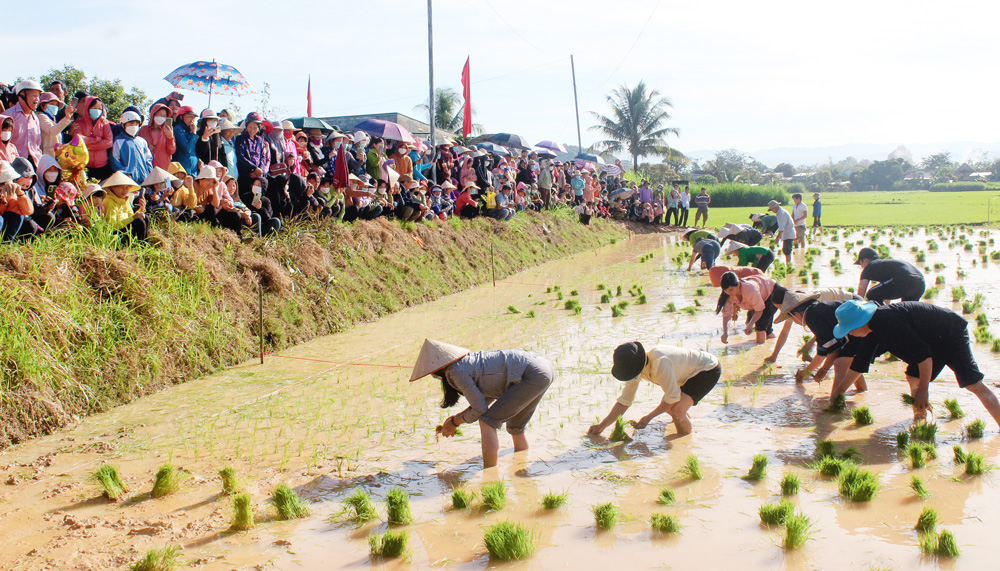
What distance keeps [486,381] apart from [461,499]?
939 mm

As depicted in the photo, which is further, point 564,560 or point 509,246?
point 509,246

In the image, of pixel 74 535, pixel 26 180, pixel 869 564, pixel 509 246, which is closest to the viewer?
pixel 869 564

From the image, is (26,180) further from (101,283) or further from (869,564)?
(869,564)

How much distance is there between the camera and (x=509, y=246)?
1836 cm

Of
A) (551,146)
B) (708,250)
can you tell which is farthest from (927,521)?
(551,146)

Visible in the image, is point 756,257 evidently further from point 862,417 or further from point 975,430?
point 975,430

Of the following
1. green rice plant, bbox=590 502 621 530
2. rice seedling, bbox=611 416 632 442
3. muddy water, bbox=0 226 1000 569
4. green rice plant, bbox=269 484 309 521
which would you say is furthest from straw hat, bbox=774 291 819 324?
green rice plant, bbox=269 484 309 521

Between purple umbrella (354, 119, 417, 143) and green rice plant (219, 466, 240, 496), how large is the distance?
1101 centimetres

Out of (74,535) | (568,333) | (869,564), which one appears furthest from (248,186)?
(869,564)

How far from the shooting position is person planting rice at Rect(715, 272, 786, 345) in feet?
27.6

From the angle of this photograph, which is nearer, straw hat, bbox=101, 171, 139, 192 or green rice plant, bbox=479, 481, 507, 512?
green rice plant, bbox=479, 481, 507, 512

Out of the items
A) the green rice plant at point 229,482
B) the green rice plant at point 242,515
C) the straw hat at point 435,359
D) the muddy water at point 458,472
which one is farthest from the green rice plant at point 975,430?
the green rice plant at point 229,482

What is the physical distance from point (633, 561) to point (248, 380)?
200 inches

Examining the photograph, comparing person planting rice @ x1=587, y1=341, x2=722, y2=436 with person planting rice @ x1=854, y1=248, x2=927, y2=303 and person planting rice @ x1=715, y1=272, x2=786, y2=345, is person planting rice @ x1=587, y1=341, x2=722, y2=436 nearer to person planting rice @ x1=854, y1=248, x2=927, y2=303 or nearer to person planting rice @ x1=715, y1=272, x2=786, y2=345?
person planting rice @ x1=715, y1=272, x2=786, y2=345
